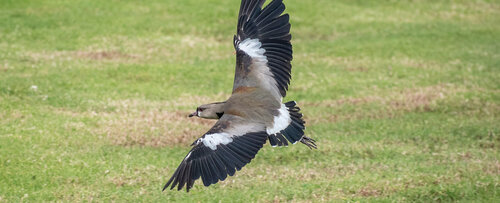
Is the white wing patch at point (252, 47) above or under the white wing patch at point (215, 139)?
above

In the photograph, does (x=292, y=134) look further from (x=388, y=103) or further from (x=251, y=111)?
(x=388, y=103)

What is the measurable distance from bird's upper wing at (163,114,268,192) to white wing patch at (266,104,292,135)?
6.5 inches

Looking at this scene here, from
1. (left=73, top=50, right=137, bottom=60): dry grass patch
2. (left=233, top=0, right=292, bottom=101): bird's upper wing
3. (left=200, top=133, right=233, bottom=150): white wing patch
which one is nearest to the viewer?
(left=200, top=133, right=233, bottom=150): white wing patch

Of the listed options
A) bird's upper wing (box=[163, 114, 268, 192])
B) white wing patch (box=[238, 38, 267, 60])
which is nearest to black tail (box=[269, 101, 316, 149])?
bird's upper wing (box=[163, 114, 268, 192])

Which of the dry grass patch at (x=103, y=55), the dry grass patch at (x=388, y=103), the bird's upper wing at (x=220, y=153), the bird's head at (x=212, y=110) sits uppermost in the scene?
the bird's head at (x=212, y=110)

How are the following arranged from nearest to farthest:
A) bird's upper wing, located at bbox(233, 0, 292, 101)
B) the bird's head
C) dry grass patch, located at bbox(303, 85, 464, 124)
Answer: the bird's head < bird's upper wing, located at bbox(233, 0, 292, 101) < dry grass patch, located at bbox(303, 85, 464, 124)

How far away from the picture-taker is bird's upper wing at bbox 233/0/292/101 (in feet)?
33.5

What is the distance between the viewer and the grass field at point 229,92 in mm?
10797

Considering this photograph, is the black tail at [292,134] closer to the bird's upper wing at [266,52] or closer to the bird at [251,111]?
the bird at [251,111]

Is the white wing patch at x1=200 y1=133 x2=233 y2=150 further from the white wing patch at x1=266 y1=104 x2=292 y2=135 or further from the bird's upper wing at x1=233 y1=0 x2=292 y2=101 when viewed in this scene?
the bird's upper wing at x1=233 y1=0 x2=292 y2=101

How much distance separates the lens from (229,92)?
17.8 metres

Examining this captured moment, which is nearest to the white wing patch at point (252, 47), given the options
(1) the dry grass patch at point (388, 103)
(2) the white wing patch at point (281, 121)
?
(2) the white wing patch at point (281, 121)

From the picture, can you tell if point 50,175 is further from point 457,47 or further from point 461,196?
point 457,47

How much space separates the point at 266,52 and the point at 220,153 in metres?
2.42
